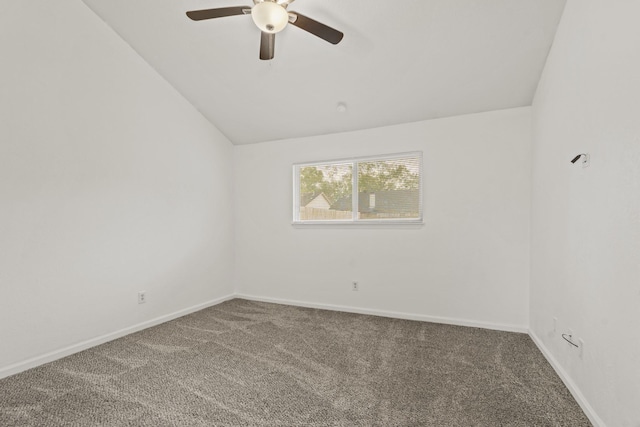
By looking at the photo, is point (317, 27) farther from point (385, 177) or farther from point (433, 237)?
point (433, 237)

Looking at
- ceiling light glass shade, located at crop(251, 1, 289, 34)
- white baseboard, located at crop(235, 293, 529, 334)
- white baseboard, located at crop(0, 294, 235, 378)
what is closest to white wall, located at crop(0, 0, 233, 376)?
white baseboard, located at crop(0, 294, 235, 378)

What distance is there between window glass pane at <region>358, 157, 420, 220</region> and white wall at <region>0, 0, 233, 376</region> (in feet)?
6.75

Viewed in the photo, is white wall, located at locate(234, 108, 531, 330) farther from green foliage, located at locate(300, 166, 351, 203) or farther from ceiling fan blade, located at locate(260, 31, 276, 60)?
ceiling fan blade, located at locate(260, 31, 276, 60)

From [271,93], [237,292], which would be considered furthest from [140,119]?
[237,292]

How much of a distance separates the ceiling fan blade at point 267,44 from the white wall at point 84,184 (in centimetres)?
164

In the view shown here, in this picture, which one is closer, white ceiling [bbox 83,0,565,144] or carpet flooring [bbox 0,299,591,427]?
carpet flooring [bbox 0,299,591,427]

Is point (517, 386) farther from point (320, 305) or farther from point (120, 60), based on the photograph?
point (120, 60)

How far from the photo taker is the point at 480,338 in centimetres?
305

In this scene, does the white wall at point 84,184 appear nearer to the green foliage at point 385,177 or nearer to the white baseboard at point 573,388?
the green foliage at point 385,177

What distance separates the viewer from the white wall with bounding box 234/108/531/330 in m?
3.25

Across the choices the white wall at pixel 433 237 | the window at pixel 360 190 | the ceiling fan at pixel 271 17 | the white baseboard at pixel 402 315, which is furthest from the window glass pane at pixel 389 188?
the ceiling fan at pixel 271 17

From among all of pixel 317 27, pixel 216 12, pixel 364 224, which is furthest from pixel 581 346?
pixel 216 12

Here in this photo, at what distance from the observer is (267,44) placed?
2311mm

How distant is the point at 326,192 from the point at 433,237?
1.42 meters
